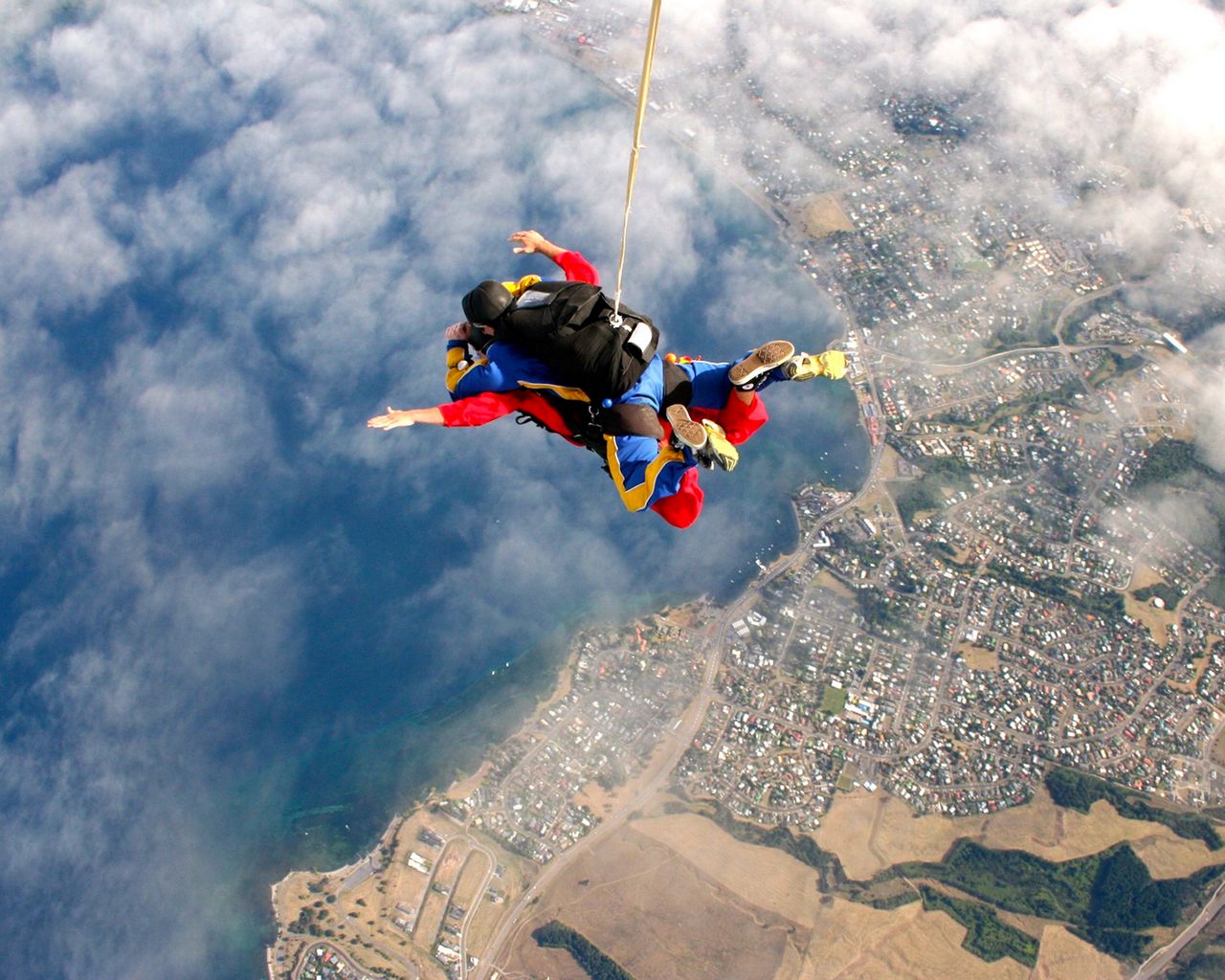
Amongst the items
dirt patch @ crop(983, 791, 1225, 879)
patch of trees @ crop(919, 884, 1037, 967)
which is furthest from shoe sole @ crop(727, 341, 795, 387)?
dirt patch @ crop(983, 791, 1225, 879)

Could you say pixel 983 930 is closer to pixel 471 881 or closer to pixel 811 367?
pixel 471 881

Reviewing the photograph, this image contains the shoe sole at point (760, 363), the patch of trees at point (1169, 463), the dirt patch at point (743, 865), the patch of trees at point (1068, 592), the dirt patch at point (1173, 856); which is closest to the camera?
the shoe sole at point (760, 363)

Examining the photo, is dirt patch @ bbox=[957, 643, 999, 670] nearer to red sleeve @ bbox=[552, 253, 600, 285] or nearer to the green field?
the green field

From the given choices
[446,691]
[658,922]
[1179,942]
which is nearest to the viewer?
[658,922]

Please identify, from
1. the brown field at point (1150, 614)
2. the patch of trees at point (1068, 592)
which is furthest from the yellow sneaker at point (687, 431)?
the brown field at point (1150, 614)

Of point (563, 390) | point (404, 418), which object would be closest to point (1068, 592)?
point (563, 390)

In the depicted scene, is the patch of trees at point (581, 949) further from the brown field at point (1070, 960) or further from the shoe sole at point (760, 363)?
the shoe sole at point (760, 363)
